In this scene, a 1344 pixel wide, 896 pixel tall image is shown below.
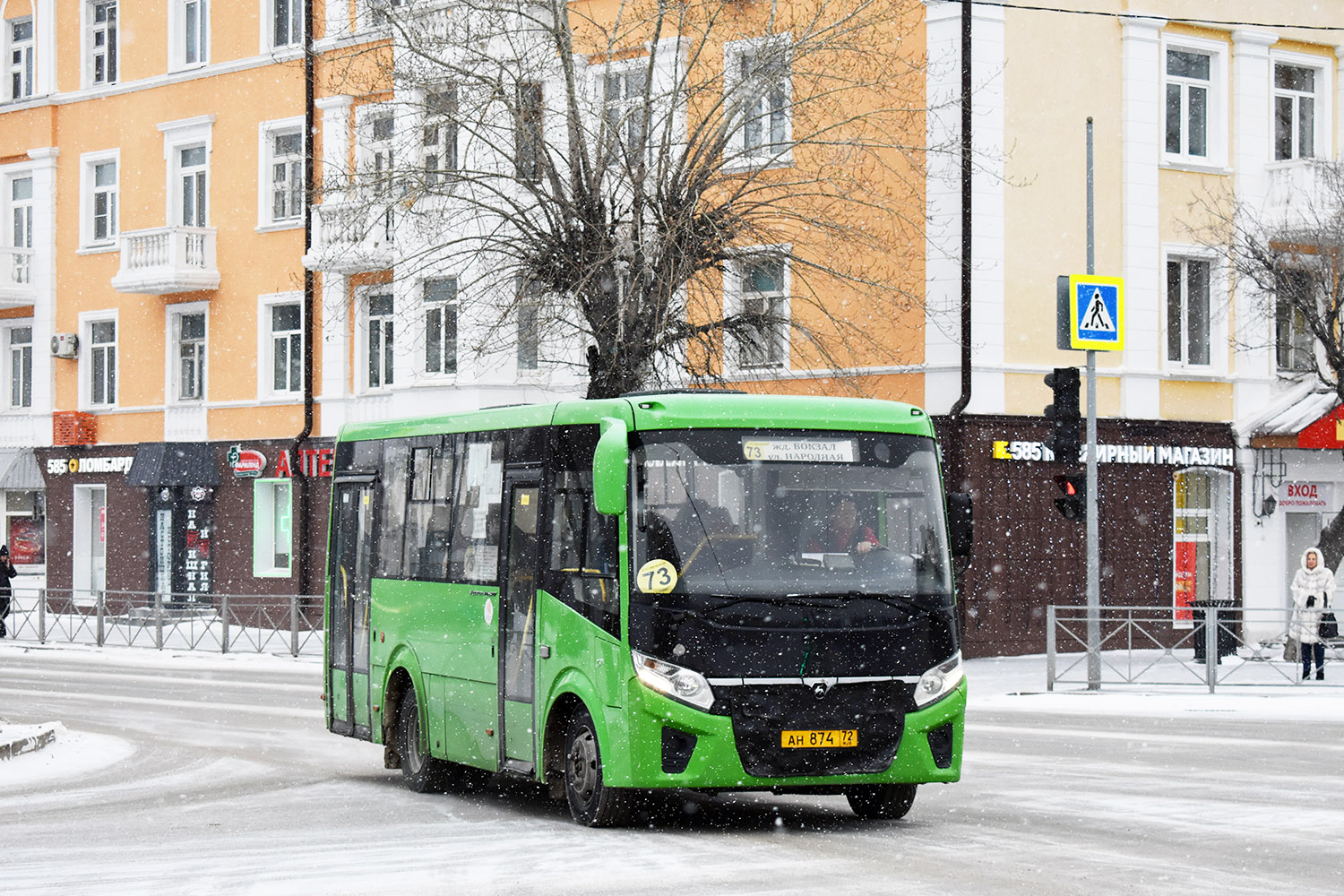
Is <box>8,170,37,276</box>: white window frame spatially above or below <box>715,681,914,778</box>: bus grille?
above

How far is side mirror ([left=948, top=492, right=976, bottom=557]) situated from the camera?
13.3 meters

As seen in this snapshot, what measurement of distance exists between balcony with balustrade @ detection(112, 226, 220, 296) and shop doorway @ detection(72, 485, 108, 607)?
5.67m

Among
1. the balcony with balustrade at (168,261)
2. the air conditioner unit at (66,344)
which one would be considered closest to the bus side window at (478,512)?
the balcony with balustrade at (168,261)

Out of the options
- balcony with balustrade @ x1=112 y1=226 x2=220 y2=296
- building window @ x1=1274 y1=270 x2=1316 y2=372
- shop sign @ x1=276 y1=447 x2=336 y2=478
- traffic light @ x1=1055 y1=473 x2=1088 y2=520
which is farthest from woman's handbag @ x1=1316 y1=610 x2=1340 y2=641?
balcony with balustrade @ x1=112 y1=226 x2=220 y2=296

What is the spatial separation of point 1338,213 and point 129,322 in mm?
25395

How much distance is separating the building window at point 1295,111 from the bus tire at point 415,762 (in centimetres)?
2430

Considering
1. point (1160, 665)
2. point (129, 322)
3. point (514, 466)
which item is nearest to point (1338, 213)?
point (1160, 665)

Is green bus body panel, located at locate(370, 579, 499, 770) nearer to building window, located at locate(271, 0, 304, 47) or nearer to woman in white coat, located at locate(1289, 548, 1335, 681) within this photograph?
woman in white coat, located at locate(1289, 548, 1335, 681)

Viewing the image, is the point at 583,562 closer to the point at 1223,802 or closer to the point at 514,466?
the point at 514,466

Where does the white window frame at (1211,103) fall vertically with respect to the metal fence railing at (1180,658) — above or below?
above

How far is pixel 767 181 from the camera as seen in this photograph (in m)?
27.9

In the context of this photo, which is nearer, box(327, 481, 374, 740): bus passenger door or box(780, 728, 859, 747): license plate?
box(780, 728, 859, 747): license plate

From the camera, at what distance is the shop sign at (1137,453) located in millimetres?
32906

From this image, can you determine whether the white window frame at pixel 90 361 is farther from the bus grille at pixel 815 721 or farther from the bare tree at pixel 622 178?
the bus grille at pixel 815 721
